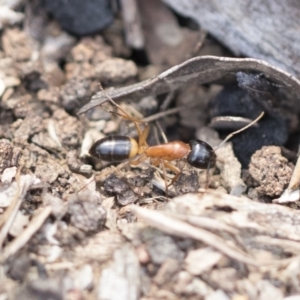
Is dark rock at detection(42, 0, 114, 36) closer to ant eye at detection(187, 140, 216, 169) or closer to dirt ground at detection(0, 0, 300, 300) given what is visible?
dirt ground at detection(0, 0, 300, 300)

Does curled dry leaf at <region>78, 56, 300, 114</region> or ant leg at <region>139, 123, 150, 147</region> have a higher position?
curled dry leaf at <region>78, 56, 300, 114</region>

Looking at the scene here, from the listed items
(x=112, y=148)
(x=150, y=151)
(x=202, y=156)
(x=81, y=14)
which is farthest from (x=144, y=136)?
(x=81, y=14)

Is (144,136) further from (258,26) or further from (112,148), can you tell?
(258,26)

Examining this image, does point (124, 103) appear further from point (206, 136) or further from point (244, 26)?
point (244, 26)

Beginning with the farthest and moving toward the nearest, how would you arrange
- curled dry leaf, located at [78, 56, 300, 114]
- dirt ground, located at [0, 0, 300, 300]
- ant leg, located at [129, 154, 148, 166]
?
ant leg, located at [129, 154, 148, 166] < curled dry leaf, located at [78, 56, 300, 114] < dirt ground, located at [0, 0, 300, 300]

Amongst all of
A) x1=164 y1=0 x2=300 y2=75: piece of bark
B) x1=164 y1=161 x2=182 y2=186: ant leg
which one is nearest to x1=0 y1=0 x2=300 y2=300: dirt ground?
x1=164 y1=161 x2=182 y2=186: ant leg

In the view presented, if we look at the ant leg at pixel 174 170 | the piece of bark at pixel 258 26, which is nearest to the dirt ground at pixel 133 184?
the ant leg at pixel 174 170

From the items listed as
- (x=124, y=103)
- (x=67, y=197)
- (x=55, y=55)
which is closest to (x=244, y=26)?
(x=124, y=103)
